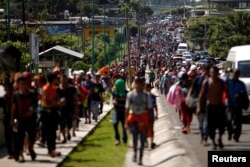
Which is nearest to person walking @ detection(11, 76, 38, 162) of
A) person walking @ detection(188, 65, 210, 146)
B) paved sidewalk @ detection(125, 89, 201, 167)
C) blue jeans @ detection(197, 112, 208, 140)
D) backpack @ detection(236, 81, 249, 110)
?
paved sidewalk @ detection(125, 89, 201, 167)

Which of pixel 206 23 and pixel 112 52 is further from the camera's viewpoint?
pixel 206 23

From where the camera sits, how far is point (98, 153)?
21625 millimetres

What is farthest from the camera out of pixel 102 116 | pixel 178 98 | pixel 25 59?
pixel 25 59

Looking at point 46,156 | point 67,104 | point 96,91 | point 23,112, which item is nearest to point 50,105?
point 23,112

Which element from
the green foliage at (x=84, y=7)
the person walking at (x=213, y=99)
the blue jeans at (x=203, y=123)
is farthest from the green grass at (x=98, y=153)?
the green foliage at (x=84, y=7)

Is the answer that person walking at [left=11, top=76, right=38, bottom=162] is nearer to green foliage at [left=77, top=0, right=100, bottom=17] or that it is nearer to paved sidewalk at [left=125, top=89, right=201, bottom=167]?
paved sidewalk at [left=125, top=89, right=201, bottom=167]

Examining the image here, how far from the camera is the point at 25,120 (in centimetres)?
1756

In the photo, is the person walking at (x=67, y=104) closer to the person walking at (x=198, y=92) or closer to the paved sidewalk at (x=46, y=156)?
the paved sidewalk at (x=46, y=156)

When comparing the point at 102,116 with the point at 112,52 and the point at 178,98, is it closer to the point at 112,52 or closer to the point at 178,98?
the point at 178,98

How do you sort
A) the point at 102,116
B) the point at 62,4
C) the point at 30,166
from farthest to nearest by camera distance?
the point at 62,4 < the point at 102,116 < the point at 30,166

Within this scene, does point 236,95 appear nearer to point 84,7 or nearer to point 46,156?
point 46,156

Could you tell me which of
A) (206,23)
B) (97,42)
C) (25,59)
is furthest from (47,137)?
(206,23)

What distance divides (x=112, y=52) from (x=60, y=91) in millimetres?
75425

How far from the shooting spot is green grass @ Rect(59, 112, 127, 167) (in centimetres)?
1977
